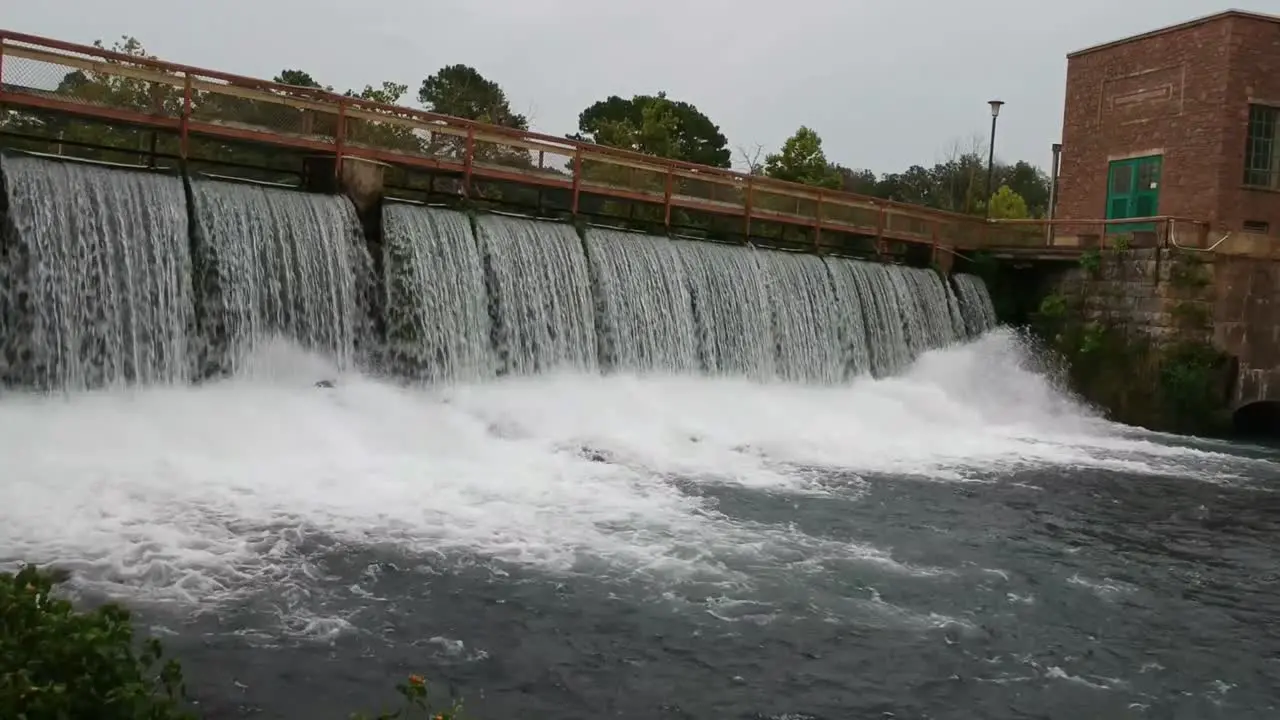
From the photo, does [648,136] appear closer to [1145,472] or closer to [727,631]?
[1145,472]

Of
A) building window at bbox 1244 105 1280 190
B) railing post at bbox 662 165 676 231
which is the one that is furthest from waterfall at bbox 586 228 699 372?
building window at bbox 1244 105 1280 190

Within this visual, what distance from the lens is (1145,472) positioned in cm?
1563

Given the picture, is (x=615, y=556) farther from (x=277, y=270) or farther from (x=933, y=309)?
(x=933, y=309)

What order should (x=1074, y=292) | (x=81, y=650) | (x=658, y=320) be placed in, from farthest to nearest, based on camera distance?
(x=1074, y=292) < (x=658, y=320) < (x=81, y=650)

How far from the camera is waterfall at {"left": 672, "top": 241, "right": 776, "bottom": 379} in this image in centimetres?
1939

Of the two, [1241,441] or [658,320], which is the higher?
[658,320]

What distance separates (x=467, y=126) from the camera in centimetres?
1694

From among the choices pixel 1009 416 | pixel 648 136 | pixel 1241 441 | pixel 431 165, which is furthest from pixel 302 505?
pixel 648 136

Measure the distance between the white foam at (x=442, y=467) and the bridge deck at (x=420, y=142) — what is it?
10.4ft

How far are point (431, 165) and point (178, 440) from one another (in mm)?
6828

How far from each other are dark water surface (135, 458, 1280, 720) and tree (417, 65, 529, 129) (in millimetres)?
34102

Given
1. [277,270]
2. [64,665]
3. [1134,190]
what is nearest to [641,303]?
[277,270]

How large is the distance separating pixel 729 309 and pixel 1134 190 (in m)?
13.7

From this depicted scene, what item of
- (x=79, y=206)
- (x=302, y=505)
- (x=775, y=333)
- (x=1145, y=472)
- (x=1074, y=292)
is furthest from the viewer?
(x=1074, y=292)
